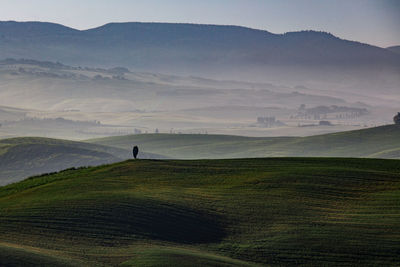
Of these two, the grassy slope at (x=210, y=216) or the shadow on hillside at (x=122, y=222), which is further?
the shadow on hillside at (x=122, y=222)

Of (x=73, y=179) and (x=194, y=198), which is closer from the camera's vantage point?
(x=194, y=198)

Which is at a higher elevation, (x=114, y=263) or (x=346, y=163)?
(x=346, y=163)

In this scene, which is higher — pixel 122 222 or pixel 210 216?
pixel 210 216

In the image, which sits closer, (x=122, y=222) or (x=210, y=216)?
(x=122, y=222)

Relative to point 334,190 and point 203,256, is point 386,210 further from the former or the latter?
point 203,256

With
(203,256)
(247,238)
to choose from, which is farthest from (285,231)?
(203,256)

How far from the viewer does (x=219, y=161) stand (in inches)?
2648

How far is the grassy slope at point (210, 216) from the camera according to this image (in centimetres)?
3988

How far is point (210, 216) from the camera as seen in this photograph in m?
46.4

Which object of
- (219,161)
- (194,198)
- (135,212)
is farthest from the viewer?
(219,161)

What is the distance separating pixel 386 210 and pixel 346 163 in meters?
19.5

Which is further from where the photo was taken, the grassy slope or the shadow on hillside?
the shadow on hillside

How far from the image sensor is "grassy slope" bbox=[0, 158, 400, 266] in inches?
1570

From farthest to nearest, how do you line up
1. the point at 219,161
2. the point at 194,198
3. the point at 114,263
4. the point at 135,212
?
1. the point at 219,161
2. the point at 194,198
3. the point at 135,212
4. the point at 114,263
